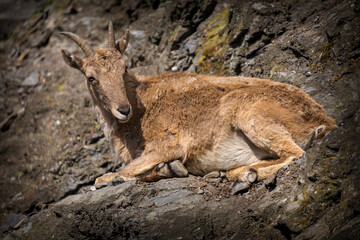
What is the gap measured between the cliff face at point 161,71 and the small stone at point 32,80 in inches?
1.8

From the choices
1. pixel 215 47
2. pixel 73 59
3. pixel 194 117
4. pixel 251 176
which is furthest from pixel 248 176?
pixel 215 47

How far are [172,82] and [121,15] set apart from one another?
23.8 feet

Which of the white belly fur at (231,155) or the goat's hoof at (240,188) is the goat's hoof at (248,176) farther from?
the white belly fur at (231,155)

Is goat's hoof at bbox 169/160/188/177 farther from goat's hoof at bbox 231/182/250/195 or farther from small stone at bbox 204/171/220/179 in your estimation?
goat's hoof at bbox 231/182/250/195

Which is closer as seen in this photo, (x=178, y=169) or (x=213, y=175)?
(x=213, y=175)

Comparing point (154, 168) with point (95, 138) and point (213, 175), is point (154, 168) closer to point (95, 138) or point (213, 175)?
point (213, 175)

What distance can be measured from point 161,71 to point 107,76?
3625 millimetres

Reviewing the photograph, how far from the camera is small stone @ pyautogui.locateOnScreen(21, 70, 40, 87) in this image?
45.2 ft

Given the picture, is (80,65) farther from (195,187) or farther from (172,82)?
(195,187)

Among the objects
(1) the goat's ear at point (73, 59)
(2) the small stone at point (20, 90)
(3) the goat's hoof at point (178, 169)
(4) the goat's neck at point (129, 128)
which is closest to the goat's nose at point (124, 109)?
(4) the goat's neck at point (129, 128)

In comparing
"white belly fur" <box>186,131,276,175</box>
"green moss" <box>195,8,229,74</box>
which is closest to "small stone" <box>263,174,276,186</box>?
"white belly fur" <box>186,131,276,175</box>

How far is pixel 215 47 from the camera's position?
9672 millimetres

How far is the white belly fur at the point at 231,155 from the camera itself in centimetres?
644

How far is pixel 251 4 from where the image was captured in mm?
9289
